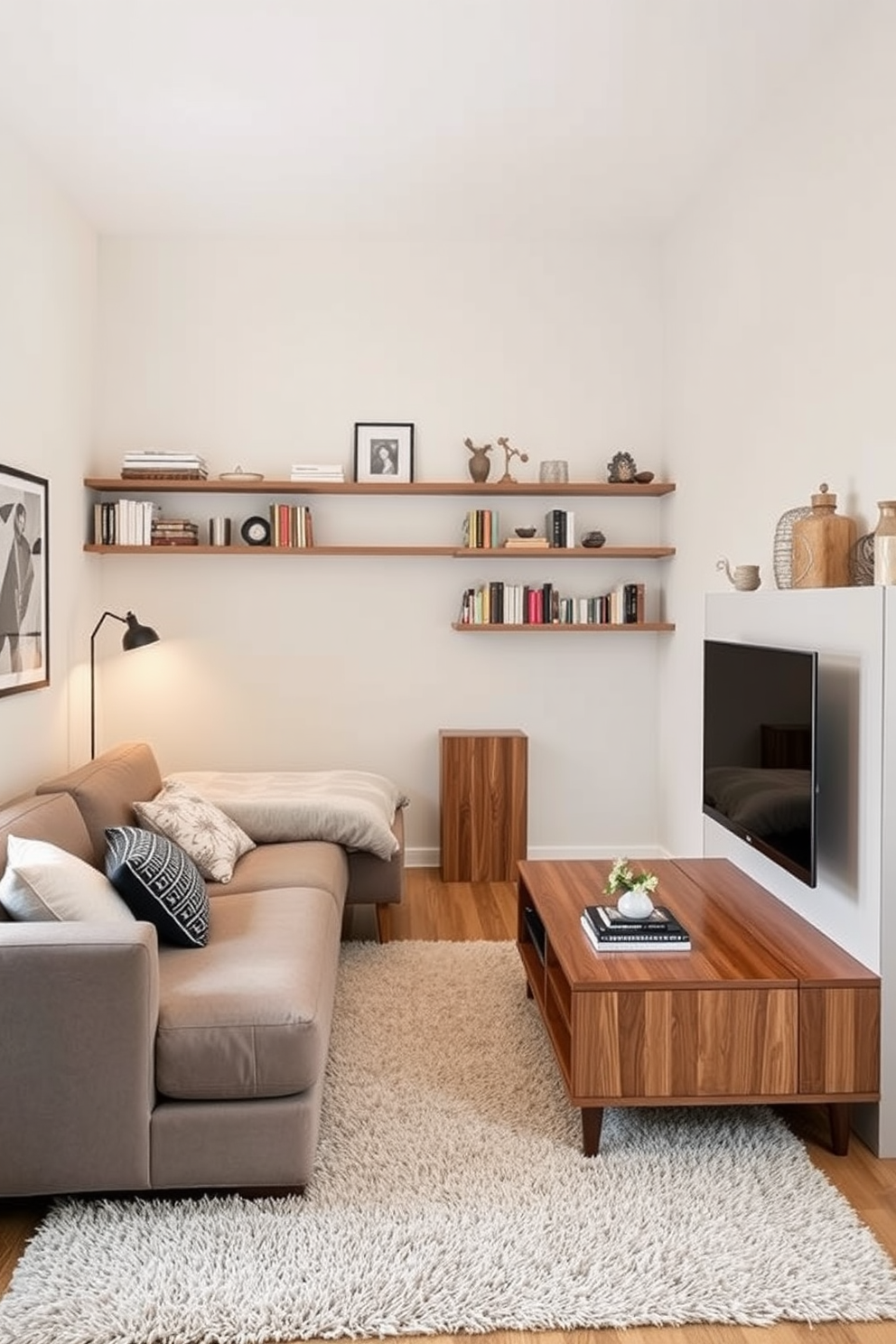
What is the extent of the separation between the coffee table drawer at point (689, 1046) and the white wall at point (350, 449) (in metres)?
2.84

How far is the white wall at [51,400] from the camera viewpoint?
3.80m

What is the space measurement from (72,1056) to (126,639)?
99.6 inches

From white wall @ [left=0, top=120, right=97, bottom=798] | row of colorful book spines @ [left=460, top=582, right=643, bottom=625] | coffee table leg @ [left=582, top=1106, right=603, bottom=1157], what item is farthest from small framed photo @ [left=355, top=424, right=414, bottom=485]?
coffee table leg @ [left=582, top=1106, right=603, bottom=1157]

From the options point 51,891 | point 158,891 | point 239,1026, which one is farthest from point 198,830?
point 239,1026

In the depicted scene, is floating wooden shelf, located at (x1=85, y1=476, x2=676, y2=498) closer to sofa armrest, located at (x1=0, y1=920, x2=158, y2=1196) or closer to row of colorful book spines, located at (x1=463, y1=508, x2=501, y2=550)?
row of colorful book spines, located at (x1=463, y1=508, x2=501, y2=550)

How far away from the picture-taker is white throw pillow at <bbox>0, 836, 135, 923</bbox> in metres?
2.36

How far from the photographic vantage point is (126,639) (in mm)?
4418

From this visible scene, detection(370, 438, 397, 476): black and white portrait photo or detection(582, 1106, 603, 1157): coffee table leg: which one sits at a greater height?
detection(370, 438, 397, 476): black and white portrait photo

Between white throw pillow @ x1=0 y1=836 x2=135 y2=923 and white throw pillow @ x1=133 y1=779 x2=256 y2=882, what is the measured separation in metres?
0.72

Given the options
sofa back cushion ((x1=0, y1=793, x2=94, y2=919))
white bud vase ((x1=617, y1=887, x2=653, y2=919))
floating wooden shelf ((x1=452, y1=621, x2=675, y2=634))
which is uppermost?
floating wooden shelf ((x1=452, y1=621, x2=675, y2=634))

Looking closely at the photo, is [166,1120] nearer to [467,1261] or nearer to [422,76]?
[467,1261]

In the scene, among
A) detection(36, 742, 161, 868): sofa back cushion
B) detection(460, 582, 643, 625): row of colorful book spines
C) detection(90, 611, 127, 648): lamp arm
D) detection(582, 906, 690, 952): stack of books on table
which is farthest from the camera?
detection(460, 582, 643, 625): row of colorful book spines

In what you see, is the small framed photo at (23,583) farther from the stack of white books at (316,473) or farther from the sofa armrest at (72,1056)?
→ the sofa armrest at (72,1056)

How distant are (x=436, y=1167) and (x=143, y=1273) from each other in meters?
A: 0.67
